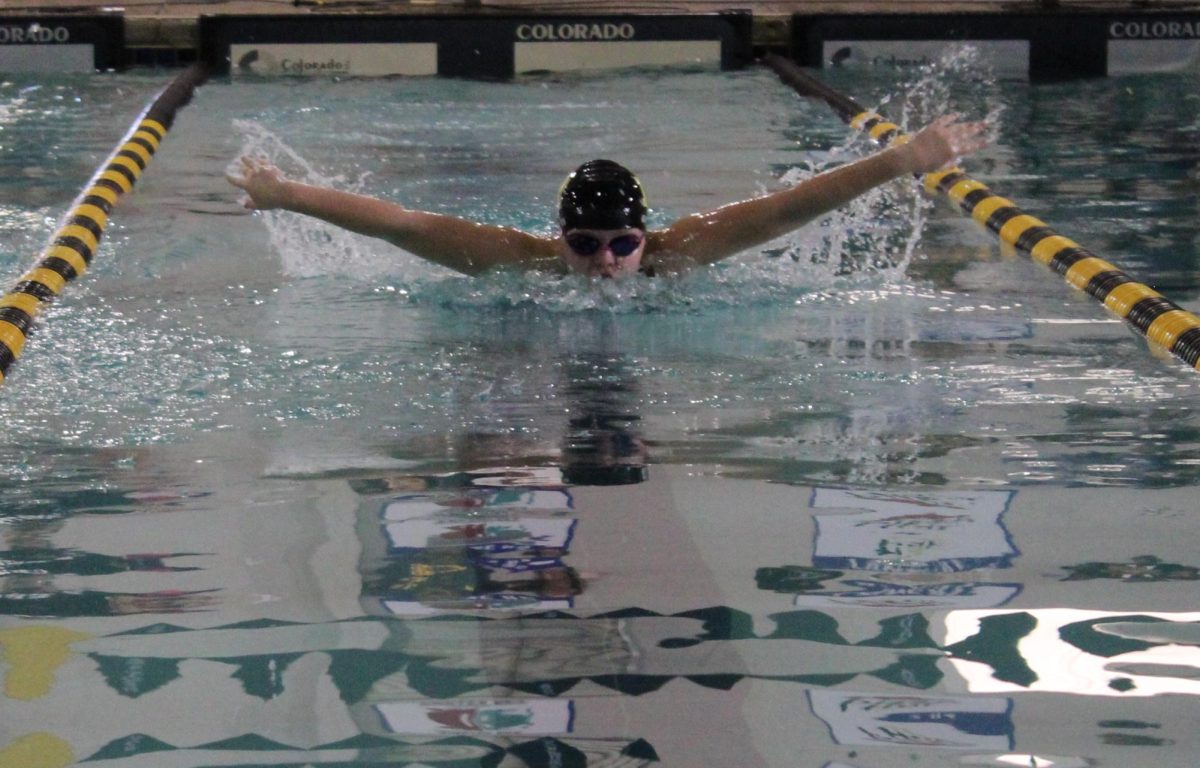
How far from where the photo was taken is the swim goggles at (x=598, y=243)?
4.12 m

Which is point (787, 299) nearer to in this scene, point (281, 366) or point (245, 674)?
point (281, 366)

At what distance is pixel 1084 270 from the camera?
467cm

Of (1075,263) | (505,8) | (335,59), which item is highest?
(505,8)

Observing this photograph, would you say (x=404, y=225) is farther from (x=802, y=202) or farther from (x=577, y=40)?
(x=577, y=40)

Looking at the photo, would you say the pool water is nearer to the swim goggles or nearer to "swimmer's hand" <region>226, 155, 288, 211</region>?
the swim goggles

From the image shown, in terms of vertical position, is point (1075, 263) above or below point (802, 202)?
below

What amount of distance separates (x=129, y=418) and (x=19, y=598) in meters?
0.93

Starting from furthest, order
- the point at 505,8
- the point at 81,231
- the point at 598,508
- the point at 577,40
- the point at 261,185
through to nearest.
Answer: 1. the point at 505,8
2. the point at 577,40
3. the point at 81,231
4. the point at 261,185
5. the point at 598,508

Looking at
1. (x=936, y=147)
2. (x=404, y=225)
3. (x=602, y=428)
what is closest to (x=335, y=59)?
(x=404, y=225)

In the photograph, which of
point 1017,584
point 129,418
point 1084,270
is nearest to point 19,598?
point 129,418

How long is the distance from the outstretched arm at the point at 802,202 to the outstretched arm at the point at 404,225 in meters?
0.36

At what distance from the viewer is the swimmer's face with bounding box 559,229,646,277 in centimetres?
411

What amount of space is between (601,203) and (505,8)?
657 centimetres

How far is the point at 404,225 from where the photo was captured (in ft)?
13.4
